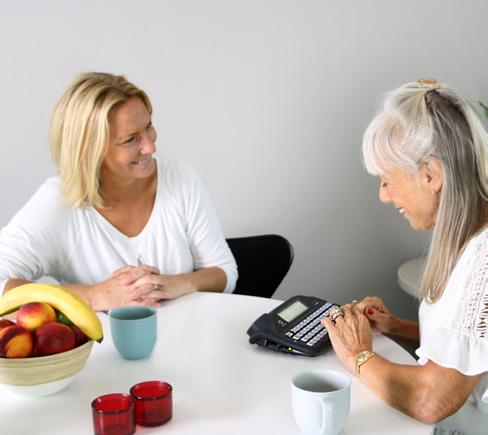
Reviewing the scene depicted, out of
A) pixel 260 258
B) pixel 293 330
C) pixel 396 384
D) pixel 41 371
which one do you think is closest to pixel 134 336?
pixel 41 371

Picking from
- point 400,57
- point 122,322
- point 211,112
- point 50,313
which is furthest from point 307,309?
point 400,57

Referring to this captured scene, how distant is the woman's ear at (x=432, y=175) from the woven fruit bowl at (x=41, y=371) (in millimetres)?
763

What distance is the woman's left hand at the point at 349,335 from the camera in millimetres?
1629

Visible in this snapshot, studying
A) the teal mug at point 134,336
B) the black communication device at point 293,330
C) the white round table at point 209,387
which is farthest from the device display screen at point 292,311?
the teal mug at point 134,336

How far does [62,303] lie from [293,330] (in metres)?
0.54

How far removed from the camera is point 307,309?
75.0 inches

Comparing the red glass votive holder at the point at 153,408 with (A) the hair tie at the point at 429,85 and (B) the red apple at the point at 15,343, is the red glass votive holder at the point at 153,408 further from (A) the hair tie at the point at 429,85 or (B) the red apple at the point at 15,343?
(A) the hair tie at the point at 429,85

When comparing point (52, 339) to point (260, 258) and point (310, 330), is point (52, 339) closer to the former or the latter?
point (310, 330)

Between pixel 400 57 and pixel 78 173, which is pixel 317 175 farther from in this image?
pixel 78 173

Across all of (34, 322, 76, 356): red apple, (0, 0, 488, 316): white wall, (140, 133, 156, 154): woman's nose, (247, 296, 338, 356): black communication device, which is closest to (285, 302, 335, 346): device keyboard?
(247, 296, 338, 356): black communication device

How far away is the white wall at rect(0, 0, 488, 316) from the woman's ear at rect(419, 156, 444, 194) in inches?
63.0

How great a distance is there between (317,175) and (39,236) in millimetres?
1416

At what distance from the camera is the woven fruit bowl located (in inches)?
56.7

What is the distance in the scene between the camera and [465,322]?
1.40 metres
